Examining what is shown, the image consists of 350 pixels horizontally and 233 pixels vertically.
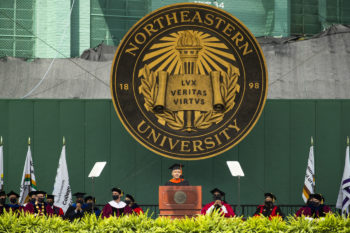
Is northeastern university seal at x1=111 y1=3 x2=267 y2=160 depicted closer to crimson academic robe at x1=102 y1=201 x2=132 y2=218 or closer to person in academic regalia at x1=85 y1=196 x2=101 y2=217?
crimson academic robe at x1=102 y1=201 x2=132 y2=218

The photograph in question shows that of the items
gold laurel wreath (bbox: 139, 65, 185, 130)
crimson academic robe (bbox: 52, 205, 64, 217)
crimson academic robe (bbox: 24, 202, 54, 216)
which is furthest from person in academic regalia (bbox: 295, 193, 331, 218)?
crimson academic robe (bbox: 24, 202, 54, 216)

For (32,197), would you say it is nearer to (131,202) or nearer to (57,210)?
(57,210)

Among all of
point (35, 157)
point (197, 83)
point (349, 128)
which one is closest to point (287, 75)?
point (349, 128)

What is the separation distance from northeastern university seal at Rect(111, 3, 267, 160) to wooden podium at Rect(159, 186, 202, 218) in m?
3.39

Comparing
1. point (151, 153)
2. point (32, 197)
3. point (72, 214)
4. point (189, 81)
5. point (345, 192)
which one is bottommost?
point (72, 214)

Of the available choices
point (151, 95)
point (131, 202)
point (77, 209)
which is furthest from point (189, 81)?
point (77, 209)

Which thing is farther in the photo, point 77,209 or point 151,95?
point 151,95

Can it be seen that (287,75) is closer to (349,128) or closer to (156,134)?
(349,128)

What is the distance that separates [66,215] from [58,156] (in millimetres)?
2491

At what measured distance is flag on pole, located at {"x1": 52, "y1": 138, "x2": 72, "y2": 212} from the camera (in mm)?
19250

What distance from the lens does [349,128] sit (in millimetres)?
20172

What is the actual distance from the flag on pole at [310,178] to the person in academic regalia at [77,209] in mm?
5840

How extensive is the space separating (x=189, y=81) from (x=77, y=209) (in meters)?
4.45

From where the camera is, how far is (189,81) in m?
18.9
